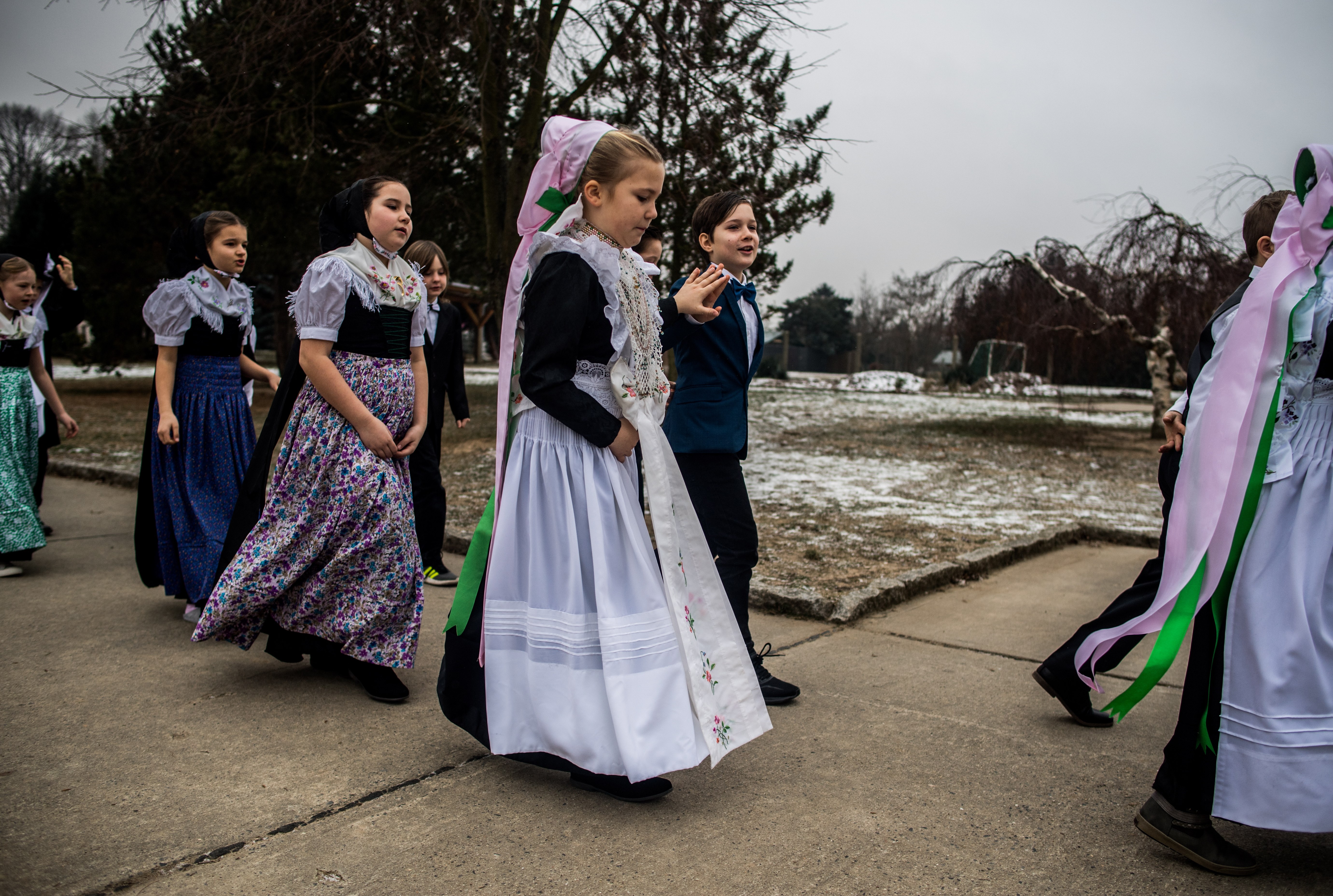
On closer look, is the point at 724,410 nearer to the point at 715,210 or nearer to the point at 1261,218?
the point at 715,210

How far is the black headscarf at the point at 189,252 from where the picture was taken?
14.3 ft

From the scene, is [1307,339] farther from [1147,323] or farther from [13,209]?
[13,209]

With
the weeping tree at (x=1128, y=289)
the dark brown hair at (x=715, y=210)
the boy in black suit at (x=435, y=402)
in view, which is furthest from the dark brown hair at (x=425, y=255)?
the weeping tree at (x=1128, y=289)

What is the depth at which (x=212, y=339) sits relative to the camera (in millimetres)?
4445

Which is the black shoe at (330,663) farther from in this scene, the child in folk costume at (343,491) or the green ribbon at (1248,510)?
the green ribbon at (1248,510)

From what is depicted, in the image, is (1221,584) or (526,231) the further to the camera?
(526,231)

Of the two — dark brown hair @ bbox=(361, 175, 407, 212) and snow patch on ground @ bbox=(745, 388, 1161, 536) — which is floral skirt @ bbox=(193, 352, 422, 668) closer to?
dark brown hair @ bbox=(361, 175, 407, 212)

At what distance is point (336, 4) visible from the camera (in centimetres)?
954

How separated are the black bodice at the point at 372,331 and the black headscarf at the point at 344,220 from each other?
256 mm

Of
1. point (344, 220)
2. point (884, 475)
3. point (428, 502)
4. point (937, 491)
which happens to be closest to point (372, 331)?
point (344, 220)

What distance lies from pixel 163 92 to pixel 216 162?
5.55m

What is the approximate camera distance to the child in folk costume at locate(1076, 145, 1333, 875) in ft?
7.61

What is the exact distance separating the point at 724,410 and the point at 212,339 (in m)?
2.55

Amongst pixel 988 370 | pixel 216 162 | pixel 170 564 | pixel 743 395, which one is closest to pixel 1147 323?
pixel 988 370
